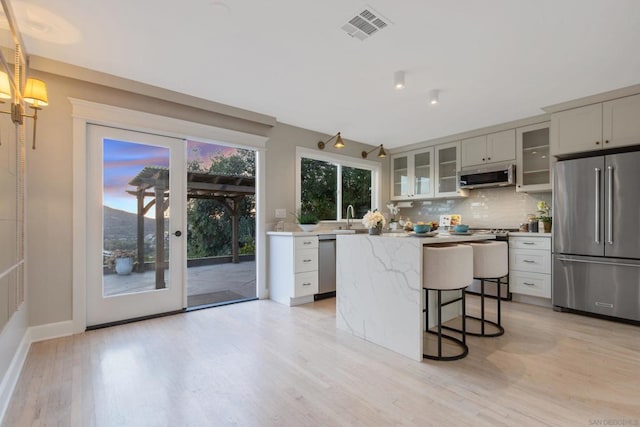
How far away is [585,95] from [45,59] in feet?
17.5

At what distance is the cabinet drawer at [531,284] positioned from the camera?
3.70 meters

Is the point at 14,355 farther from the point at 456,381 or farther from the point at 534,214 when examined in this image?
the point at 534,214

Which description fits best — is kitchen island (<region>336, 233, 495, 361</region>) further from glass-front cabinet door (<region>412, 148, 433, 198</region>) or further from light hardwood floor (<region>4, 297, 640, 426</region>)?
glass-front cabinet door (<region>412, 148, 433, 198</region>)

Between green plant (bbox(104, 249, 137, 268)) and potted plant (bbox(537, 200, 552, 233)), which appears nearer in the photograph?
green plant (bbox(104, 249, 137, 268))

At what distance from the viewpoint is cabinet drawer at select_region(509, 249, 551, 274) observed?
12.2 ft

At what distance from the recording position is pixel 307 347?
2537mm

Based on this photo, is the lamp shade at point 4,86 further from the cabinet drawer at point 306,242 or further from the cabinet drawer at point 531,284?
the cabinet drawer at point 531,284

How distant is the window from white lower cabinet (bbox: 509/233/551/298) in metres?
2.44

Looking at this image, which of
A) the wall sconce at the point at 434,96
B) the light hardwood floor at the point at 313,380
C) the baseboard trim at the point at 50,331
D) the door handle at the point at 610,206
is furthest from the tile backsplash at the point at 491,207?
the baseboard trim at the point at 50,331

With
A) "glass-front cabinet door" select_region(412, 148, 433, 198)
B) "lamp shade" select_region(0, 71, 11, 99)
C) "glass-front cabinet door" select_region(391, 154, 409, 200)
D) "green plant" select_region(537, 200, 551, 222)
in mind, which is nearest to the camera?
"lamp shade" select_region(0, 71, 11, 99)

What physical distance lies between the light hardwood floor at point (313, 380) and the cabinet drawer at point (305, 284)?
31.7 inches

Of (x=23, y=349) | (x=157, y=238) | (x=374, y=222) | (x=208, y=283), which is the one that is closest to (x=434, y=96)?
(x=374, y=222)

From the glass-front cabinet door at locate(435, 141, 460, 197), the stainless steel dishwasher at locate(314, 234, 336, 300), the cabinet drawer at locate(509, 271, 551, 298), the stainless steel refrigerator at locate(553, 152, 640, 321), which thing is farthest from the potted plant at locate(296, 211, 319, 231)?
the stainless steel refrigerator at locate(553, 152, 640, 321)

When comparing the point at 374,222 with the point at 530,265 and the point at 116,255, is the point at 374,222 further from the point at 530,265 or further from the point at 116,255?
the point at 116,255
